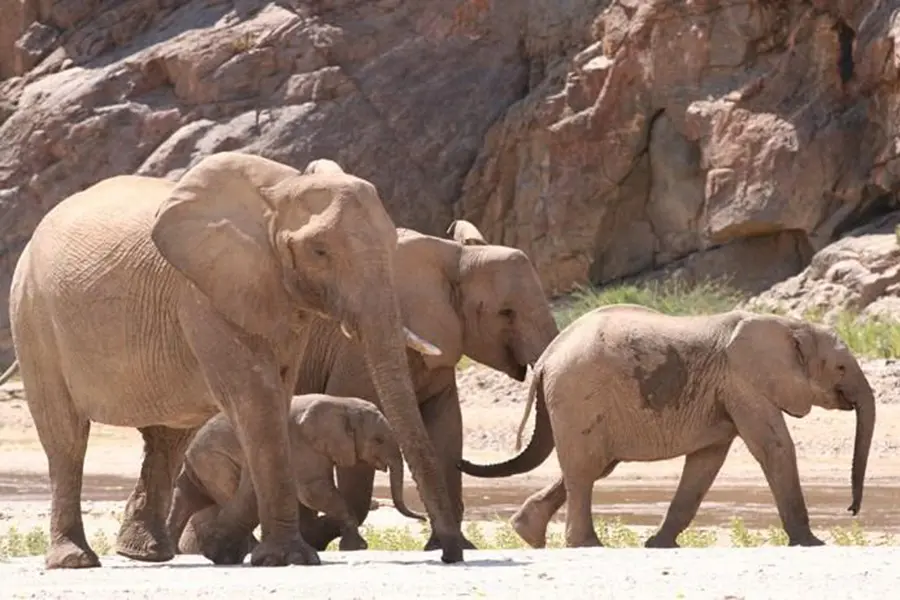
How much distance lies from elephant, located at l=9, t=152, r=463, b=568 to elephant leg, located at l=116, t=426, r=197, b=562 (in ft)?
1.31

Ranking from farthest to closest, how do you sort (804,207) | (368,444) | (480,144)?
(480,144) → (804,207) → (368,444)

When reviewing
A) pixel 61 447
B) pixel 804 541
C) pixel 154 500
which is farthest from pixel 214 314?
pixel 804 541

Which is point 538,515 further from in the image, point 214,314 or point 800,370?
point 214,314

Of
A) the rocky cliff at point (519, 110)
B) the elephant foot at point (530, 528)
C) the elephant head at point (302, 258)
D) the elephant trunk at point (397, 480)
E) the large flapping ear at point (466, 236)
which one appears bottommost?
the rocky cliff at point (519, 110)

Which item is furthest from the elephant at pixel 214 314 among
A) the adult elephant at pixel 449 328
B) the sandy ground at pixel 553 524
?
the adult elephant at pixel 449 328

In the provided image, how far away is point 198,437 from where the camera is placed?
41.7ft

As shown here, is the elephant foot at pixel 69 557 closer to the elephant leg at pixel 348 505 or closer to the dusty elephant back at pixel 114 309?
the dusty elephant back at pixel 114 309

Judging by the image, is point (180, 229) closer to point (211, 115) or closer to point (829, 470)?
point (829, 470)

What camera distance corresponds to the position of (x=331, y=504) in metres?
12.3

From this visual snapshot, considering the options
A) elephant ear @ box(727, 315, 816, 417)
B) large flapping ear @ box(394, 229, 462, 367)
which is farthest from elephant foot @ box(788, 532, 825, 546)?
large flapping ear @ box(394, 229, 462, 367)

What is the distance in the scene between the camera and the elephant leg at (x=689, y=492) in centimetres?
1238

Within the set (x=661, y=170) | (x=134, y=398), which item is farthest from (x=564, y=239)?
(x=134, y=398)

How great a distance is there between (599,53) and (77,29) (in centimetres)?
975

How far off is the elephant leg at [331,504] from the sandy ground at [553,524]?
81 cm
